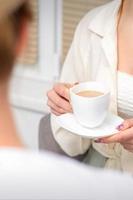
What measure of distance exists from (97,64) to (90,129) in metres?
0.26

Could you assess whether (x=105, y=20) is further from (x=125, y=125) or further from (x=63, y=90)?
(x=125, y=125)

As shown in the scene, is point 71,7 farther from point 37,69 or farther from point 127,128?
point 127,128

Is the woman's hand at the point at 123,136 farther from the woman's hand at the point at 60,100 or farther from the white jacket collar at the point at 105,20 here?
the white jacket collar at the point at 105,20

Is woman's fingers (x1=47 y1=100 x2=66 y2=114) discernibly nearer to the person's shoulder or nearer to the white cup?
the white cup

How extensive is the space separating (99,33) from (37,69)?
62 cm

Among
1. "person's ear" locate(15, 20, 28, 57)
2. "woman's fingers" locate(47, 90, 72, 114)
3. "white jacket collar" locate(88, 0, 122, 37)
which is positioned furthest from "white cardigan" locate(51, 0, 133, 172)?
"person's ear" locate(15, 20, 28, 57)

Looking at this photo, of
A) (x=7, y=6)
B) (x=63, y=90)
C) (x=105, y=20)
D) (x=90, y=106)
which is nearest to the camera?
(x=7, y=6)

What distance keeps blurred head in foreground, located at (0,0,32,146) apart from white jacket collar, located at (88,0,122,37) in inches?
29.5

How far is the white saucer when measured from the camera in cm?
101

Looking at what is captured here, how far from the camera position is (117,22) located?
126 cm

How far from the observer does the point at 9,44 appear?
1.56 feet

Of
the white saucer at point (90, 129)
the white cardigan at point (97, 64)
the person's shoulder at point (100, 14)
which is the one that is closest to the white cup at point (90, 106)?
the white saucer at point (90, 129)

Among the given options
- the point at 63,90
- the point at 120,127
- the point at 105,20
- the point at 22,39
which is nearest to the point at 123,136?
the point at 120,127

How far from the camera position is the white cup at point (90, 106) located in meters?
1.01
